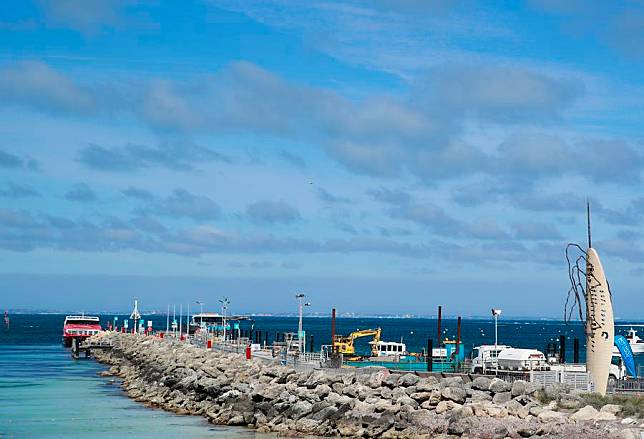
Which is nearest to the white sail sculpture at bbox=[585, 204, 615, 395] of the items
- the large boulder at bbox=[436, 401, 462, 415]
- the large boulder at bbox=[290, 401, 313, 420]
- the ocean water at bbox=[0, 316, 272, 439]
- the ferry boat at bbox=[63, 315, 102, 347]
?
the large boulder at bbox=[436, 401, 462, 415]

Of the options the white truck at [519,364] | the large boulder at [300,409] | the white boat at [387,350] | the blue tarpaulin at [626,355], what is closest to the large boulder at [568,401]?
the white truck at [519,364]

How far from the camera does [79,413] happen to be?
42.9 m

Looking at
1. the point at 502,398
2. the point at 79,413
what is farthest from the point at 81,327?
the point at 502,398

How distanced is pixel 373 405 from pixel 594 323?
828 centimetres

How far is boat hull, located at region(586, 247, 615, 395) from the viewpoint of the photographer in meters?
34.4

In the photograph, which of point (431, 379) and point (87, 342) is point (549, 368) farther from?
point (87, 342)

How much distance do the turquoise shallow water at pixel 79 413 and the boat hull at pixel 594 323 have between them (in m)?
12.3

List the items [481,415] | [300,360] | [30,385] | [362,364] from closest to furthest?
[481,415] < [300,360] < [362,364] < [30,385]

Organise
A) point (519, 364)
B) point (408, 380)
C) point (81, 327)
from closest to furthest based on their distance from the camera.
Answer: point (408, 380) < point (519, 364) < point (81, 327)

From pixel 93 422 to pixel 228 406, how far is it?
5.53 metres

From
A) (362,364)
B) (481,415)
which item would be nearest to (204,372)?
(362,364)

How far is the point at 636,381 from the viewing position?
123 ft

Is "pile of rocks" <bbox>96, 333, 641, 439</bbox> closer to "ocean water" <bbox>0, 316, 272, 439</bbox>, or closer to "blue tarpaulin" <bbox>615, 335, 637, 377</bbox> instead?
"ocean water" <bbox>0, 316, 272, 439</bbox>

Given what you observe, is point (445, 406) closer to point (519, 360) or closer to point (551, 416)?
point (551, 416)
